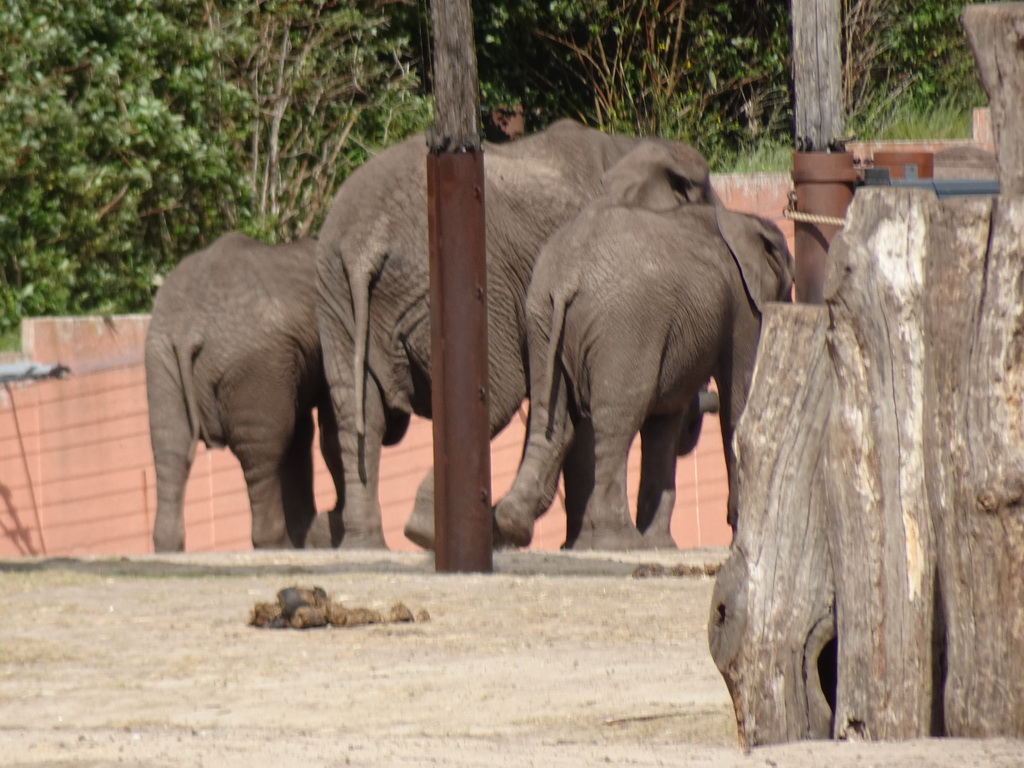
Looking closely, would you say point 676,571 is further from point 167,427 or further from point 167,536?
point 167,427

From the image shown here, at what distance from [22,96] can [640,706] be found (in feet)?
32.4

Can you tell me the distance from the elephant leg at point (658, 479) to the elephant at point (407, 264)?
894 millimetres

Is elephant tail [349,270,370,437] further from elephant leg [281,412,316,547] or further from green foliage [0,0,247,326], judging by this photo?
green foliage [0,0,247,326]

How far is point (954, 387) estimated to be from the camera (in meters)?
4.01

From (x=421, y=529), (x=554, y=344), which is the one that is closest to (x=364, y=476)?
(x=421, y=529)

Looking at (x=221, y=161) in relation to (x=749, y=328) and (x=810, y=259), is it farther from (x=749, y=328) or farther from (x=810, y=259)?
(x=810, y=259)

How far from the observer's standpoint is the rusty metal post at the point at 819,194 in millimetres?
9078

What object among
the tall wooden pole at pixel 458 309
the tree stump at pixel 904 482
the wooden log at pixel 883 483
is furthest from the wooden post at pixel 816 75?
the wooden log at pixel 883 483

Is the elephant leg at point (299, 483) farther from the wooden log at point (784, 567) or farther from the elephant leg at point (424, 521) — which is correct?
the wooden log at point (784, 567)

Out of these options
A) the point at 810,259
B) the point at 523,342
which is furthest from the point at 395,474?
the point at 810,259

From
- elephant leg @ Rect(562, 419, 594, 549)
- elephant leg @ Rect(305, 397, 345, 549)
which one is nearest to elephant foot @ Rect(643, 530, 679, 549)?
elephant leg @ Rect(562, 419, 594, 549)

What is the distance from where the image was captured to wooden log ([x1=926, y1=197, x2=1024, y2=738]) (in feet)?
12.8

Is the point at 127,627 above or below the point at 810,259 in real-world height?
below

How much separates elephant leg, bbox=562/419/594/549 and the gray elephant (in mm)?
1628
